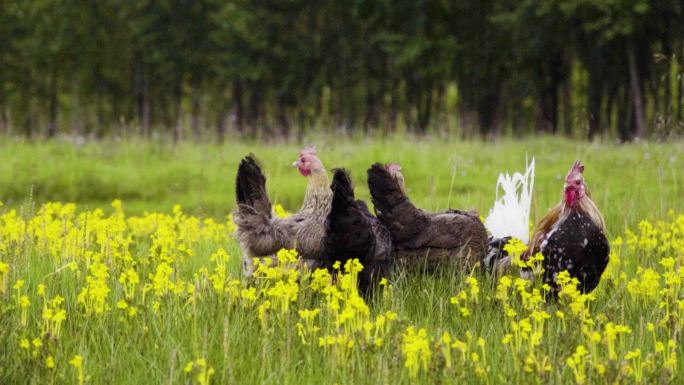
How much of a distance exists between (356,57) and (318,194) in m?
34.2

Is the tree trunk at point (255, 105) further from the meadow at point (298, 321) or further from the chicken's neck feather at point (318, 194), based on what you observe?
the chicken's neck feather at point (318, 194)

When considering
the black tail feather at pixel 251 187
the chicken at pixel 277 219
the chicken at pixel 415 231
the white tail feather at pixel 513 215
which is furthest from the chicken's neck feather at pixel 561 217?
the black tail feather at pixel 251 187

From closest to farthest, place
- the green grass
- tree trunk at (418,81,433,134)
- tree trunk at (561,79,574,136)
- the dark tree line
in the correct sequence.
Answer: the green grass, the dark tree line, tree trunk at (561,79,574,136), tree trunk at (418,81,433,134)

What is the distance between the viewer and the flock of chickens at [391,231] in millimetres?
6398

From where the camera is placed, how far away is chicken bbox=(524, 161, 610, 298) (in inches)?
250

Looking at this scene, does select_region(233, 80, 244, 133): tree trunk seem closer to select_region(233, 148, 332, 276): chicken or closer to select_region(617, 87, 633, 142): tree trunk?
select_region(617, 87, 633, 142): tree trunk

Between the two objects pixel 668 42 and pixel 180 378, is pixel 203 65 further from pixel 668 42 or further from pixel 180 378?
pixel 180 378

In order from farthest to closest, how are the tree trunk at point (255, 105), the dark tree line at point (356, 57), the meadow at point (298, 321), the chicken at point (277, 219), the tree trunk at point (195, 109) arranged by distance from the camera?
the tree trunk at point (195, 109)
the tree trunk at point (255, 105)
the dark tree line at point (356, 57)
the chicken at point (277, 219)
the meadow at point (298, 321)

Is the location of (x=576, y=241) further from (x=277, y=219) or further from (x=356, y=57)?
(x=356, y=57)

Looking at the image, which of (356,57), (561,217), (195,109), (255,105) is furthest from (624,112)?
(561,217)

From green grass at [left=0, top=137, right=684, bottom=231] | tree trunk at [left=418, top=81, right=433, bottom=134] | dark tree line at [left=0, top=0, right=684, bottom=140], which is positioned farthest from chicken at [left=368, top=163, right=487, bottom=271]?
tree trunk at [left=418, top=81, right=433, bottom=134]

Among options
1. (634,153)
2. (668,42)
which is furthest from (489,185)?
(668,42)

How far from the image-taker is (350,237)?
642 centimetres

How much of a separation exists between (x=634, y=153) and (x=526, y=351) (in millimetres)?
14026
